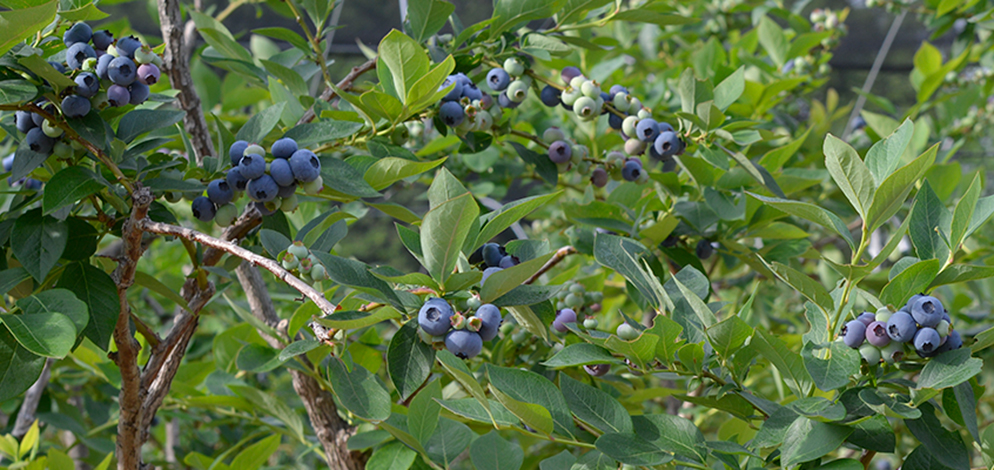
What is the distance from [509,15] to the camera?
2.71ft

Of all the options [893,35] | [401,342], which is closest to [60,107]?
[401,342]

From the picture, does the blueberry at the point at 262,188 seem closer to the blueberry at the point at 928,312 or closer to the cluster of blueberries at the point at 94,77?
the cluster of blueberries at the point at 94,77

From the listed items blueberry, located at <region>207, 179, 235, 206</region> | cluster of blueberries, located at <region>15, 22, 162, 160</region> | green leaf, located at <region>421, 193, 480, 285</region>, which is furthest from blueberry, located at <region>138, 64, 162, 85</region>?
green leaf, located at <region>421, 193, 480, 285</region>

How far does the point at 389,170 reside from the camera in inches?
26.0

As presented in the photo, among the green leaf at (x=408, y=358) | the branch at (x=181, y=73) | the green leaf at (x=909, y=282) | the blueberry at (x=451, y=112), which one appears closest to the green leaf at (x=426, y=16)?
the blueberry at (x=451, y=112)

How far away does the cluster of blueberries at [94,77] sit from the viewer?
0.62 metres

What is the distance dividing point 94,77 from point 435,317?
0.38m

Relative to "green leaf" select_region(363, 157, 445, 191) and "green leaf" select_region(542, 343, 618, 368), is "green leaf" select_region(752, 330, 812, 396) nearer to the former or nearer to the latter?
"green leaf" select_region(542, 343, 618, 368)

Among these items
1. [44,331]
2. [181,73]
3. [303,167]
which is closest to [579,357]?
[303,167]

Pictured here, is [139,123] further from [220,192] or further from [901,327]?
[901,327]

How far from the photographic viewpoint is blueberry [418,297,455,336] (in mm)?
491

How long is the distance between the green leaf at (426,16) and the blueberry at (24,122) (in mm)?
380

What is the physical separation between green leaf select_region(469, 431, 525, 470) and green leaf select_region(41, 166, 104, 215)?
15.1 inches

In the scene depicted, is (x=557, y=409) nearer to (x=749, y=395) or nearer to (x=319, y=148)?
(x=749, y=395)
